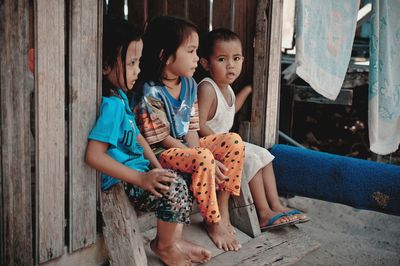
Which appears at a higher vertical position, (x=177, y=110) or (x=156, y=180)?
(x=177, y=110)

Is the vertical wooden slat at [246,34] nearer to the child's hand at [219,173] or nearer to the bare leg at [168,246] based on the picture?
the child's hand at [219,173]

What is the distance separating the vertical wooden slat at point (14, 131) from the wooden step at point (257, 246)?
0.77m

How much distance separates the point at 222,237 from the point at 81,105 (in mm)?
1191

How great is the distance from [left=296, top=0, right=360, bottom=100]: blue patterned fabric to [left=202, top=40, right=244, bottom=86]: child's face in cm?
38

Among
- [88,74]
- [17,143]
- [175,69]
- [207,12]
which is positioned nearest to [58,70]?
[88,74]

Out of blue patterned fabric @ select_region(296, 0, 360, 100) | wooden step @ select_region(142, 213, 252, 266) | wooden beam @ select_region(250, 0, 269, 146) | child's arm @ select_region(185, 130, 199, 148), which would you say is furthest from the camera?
wooden beam @ select_region(250, 0, 269, 146)

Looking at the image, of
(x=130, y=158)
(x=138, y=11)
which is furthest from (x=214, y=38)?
(x=130, y=158)

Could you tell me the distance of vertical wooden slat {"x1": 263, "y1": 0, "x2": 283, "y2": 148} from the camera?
143 inches

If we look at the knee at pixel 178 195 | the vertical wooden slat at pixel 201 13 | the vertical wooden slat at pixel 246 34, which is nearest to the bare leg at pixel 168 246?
the knee at pixel 178 195

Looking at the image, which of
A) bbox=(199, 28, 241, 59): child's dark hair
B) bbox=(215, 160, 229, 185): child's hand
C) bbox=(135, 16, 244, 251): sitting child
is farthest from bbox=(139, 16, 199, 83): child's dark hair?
bbox=(215, 160, 229, 185): child's hand

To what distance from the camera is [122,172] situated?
237cm

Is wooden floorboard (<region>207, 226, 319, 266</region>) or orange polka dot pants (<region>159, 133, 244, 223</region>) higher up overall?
orange polka dot pants (<region>159, 133, 244, 223</region>)

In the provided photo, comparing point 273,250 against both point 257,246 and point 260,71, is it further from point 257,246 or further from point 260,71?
point 260,71

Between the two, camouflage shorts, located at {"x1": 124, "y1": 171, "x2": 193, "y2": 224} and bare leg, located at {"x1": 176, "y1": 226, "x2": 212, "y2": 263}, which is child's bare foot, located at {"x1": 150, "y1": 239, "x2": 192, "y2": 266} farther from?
camouflage shorts, located at {"x1": 124, "y1": 171, "x2": 193, "y2": 224}
